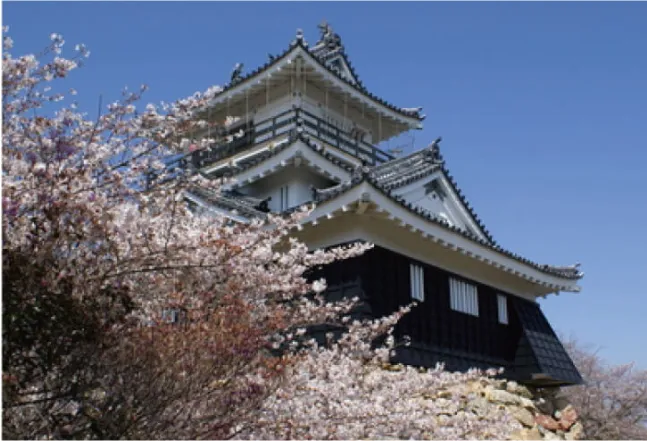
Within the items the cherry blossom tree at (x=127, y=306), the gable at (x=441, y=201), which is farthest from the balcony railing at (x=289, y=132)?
the cherry blossom tree at (x=127, y=306)

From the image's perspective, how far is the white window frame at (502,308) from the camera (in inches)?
594

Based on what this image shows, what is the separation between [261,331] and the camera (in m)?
5.18

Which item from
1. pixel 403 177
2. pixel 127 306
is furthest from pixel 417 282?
pixel 127 306

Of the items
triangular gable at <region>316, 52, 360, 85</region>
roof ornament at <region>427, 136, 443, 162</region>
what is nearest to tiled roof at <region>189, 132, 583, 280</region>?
roof ornament at <region>427, 136, 443, 162</region>

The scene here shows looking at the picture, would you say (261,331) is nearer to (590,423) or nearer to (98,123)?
(98,123)

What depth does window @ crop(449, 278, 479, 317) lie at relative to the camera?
1365cm

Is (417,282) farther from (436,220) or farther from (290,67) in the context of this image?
(290,67)

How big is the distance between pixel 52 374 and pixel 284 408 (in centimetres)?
180

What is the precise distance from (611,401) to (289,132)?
53.5 feet

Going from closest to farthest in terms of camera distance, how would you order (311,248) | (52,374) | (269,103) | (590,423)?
(52,374) → (311,248) → (269,103) → (590,423)

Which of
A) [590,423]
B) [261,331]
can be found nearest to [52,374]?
[261,331]

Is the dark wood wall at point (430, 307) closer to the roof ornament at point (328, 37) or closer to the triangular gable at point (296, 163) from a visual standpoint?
the triangular gable at point (296, 163)

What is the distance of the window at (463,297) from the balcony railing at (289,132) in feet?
15.2

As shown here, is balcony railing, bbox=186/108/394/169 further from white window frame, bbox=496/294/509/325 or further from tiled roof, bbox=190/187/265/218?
white window frame, bbox=496/294/509/325
